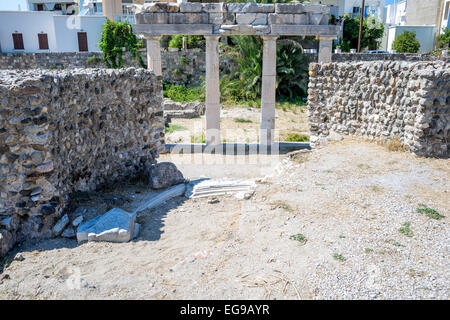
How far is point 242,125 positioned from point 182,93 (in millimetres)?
6573

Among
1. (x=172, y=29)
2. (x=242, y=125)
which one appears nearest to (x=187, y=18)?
(x=172, y=29)

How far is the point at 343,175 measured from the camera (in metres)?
6.72

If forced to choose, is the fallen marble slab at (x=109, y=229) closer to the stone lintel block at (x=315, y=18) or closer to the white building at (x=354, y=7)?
the stone lintel block at (x=315, y=18)

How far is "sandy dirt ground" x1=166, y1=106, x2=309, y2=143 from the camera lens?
1294 cm

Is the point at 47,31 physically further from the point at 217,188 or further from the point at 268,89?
the point at 217,188

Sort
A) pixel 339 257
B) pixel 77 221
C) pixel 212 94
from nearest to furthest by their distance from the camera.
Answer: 1. pixel 339 257
2. pixel 77 221
3. pixel 212 94

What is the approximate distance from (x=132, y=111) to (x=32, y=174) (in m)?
2.82

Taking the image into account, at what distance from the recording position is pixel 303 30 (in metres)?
11.0

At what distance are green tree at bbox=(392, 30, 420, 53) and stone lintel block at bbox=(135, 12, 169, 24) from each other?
25057mm

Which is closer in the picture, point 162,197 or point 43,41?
point 162,197

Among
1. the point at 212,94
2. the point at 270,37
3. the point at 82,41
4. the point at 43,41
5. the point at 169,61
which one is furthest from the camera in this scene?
the point at 43,41

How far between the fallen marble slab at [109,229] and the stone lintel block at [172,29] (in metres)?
7.28
